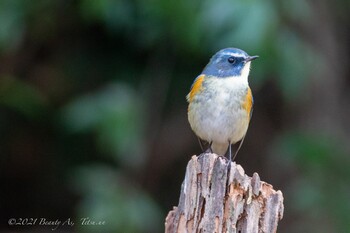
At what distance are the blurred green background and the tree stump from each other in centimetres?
232

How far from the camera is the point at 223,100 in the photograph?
20.7ft

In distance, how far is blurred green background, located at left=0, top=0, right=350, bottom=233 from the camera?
745 centimetres

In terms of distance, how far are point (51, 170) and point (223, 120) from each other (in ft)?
11.3

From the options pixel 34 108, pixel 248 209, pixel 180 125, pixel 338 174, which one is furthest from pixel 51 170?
pixel 248 209

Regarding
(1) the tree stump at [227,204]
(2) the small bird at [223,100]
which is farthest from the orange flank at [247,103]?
(1) the tree stump at [227,204]

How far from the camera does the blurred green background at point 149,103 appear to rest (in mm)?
7445

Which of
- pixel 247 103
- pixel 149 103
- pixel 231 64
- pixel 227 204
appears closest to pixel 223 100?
pixel 247 103

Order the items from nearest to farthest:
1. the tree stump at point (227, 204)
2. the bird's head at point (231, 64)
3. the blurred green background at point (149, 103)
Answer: the tree stump at point (227, 204)
the bird's head at point (231, 64)
the blurred green background at point (149, 103)

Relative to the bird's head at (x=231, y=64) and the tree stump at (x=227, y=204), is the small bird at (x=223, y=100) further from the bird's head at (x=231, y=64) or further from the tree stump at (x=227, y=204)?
the tree stump at (x=227, y=204)

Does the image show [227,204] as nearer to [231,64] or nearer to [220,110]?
[220,110]

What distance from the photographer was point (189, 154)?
9266 mm

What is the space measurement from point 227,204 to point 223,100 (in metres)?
1.69

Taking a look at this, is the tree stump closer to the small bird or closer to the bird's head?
the small bird

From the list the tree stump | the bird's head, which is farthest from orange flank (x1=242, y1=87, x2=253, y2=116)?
the tree stump
